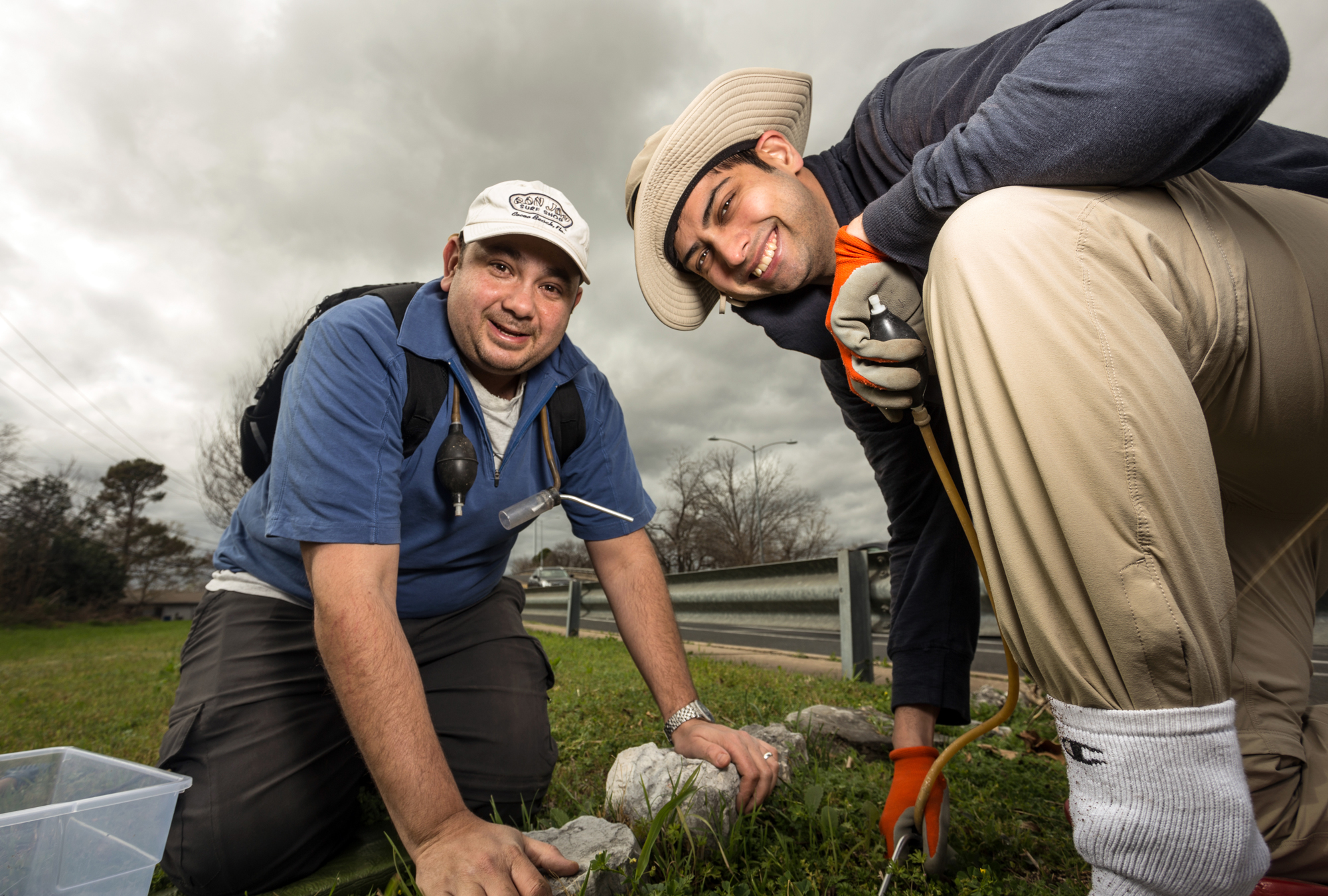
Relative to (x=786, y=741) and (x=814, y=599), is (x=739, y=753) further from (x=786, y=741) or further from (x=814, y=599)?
(x=814, y=599)

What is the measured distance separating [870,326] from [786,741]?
4.62 ft

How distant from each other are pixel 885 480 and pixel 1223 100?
146 cm

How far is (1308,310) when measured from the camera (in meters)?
0.94

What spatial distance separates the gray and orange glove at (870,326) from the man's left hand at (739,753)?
1002 mm

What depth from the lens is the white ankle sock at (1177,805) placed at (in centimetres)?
69

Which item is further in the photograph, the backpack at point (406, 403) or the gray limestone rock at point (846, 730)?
the gray limestone rock at point (846, 730)

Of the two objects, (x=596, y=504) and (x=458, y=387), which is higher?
(x=458, y=387)

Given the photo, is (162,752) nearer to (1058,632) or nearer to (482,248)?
(482,248)

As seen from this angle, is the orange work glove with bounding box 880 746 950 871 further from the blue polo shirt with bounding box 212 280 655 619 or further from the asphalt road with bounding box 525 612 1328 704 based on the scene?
the asphalt road with bounding box 525 612 1328 704

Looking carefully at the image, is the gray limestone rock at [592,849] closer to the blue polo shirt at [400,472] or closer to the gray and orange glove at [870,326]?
the blue polo shirt at [400,472]

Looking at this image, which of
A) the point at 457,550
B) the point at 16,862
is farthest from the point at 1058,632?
the point at 457,550

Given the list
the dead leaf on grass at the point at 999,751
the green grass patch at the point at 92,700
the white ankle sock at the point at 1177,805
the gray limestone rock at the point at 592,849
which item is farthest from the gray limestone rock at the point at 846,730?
the green grass patch at the point at 92,700

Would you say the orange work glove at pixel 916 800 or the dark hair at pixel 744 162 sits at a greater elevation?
the dark hair at pixel 744 162

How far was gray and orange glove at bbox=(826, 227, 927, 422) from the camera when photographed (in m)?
1.21
